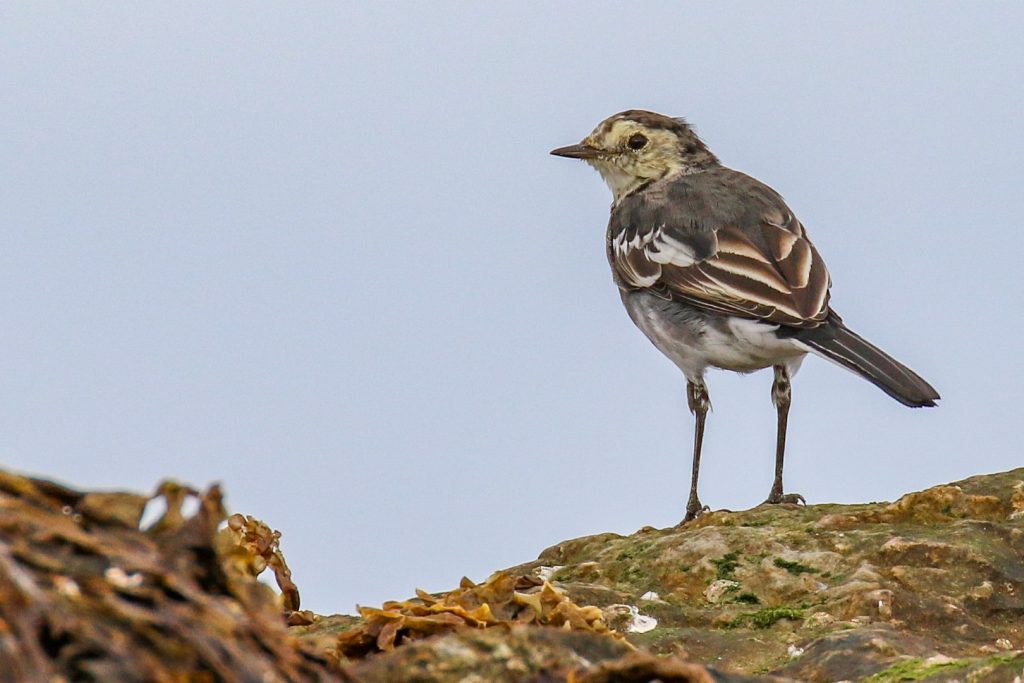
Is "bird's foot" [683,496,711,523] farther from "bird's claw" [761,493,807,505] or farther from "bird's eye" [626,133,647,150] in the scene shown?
"bird's eye" [626,133,647,150]

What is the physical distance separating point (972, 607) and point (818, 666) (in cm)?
169

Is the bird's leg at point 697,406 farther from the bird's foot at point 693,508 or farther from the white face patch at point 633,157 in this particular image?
the white face patch at point 633,157

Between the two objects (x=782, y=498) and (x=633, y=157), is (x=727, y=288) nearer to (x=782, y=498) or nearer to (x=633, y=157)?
(x=782, y=498)

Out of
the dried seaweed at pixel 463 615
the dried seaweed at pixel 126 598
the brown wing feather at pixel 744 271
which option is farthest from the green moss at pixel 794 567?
the dried seaweed at pixel 126 598

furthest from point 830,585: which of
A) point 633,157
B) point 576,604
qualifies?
point 633,157

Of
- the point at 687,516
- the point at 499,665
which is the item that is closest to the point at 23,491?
the point at 499,665

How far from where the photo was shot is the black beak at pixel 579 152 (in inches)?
574

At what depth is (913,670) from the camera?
4859mm

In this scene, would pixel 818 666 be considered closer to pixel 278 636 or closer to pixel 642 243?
pixel 278 636

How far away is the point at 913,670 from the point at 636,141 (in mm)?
10075

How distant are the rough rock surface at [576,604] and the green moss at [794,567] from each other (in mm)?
12

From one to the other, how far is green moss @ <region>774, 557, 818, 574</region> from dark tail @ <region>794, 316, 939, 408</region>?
3163mm

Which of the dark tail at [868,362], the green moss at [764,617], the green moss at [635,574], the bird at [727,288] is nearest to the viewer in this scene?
the green moss at [764,617]

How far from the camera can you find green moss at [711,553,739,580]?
7062mm
